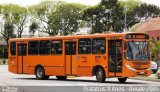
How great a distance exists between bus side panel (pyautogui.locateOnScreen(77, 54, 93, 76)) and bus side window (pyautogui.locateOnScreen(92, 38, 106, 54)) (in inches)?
22.9

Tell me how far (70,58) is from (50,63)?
6.81ft

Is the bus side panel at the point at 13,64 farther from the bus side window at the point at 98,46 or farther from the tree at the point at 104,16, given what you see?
the tree at the point at 104,16

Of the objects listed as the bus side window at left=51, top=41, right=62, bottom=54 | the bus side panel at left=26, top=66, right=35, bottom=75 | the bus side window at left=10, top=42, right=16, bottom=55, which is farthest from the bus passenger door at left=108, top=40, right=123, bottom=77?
the bus side window at left=10, top=42, right=16, bottom=55

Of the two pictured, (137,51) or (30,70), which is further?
(30,70)

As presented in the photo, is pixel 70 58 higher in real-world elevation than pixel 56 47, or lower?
lower

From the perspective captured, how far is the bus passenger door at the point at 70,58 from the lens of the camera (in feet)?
112

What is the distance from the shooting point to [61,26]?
127438mm

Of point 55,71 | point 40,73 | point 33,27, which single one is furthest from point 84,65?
point 33,27

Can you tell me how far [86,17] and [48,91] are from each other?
98.3 m

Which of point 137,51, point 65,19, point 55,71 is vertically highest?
point 65,19

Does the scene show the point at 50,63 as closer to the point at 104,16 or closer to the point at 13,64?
the point at 13,64

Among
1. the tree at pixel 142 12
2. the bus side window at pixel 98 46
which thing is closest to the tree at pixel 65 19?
the tree at pixel 142 12

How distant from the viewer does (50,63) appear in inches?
1421

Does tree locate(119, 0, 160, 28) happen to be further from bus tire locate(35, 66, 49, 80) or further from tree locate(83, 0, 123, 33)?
bus tire locate(35, 66, 49, 80)
